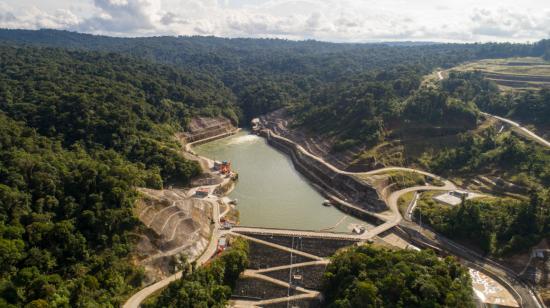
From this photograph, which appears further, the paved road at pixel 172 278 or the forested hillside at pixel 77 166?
the paved road at pixel 172 278

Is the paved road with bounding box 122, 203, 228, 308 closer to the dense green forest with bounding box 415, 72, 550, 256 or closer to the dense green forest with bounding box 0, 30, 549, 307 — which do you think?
the dense green forest with bounding box 0, 30, 549, 307

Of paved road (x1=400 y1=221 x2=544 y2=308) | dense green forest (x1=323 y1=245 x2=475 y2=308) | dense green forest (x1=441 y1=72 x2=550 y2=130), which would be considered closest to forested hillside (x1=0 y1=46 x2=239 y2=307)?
dense green forest (x1=323 y1=245 x2=475 y2=308)

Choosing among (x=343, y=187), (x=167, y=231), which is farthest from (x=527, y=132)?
(x=167, y=231)

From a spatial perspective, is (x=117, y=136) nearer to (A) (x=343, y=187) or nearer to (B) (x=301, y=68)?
(A) (x=343, y=187)

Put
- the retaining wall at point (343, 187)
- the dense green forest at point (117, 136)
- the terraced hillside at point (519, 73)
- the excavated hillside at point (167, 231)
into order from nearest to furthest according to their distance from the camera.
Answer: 1. the dense green forest at point (117, 136)
2. the excavated hillside at point (167, 231)
3. the retaining wall at point (343, 187)
4. the terraced hillside at point (519, 73)

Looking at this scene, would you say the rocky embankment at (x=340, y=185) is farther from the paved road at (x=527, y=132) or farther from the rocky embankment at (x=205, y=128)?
the paved road at (x=527, y=132)

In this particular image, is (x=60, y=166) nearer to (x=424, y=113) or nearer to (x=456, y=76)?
(x=424, y=113)

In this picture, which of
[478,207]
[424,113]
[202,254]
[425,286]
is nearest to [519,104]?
[424,113]

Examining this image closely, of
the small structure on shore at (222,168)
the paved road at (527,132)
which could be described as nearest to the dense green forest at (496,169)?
the paved road at (527,132)
